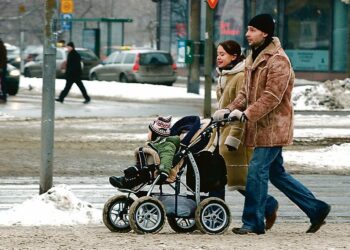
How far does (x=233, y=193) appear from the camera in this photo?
13398mm

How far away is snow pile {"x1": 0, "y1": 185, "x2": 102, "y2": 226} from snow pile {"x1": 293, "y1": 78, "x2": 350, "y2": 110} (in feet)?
62.6

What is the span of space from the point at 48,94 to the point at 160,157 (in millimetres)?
2240

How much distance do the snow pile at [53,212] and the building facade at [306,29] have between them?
37580mm

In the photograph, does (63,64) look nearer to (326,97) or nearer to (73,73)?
(73,73)

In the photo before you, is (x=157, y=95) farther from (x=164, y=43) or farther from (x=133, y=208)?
(x=133, y=208)

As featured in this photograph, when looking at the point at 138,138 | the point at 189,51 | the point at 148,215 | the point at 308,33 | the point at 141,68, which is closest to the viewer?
the point at 148,215

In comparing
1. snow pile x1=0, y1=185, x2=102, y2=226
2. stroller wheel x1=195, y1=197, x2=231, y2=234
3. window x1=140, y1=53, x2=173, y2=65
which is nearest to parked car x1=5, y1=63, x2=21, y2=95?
window x1=140, y1=53, x2=173, y2=65

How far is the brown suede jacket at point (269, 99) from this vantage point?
363 inches

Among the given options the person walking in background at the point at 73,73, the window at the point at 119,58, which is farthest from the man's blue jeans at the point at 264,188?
the window at the point at 119,58

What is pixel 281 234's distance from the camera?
9555 mm

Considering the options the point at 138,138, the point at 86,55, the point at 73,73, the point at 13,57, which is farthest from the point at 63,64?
the point at 138,138

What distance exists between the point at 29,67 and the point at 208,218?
40475 millimetres

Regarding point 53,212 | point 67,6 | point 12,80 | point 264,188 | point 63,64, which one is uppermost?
point 67,6

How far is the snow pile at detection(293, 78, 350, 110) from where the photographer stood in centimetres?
2961
